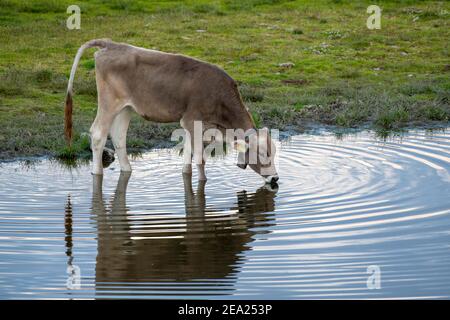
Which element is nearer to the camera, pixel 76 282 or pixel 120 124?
pixel 76 282

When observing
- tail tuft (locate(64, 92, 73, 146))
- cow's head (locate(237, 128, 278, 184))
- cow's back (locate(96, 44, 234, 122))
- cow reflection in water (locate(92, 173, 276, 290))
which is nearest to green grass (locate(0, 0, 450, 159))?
tail tuft (locate(64, 92, 73, 146))

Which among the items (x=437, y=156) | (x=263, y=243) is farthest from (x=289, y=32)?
(x=263, y=243)

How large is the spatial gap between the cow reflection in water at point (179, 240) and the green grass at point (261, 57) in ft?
13.4

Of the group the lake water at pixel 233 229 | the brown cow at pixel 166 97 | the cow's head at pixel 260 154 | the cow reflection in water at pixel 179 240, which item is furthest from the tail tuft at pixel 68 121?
the cow's head at pixel 260 154

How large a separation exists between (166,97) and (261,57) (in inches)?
410

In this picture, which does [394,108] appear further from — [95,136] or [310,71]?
[95,136]

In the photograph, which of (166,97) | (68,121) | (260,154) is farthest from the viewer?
(68,121)

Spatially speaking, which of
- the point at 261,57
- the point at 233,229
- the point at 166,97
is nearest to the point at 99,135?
the point at 166,97

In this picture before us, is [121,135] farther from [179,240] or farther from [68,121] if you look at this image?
[179,240]

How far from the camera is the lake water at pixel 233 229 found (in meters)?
7.40

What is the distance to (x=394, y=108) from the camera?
16625mm

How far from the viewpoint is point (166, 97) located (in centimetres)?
1198

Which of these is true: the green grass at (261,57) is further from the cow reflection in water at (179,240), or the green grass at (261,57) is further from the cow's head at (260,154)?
the cow reflection in water at (179,240)
